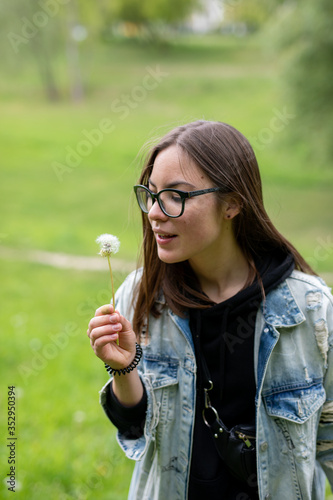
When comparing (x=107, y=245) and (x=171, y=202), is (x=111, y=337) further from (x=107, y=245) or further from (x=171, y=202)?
(x=171, y=202)

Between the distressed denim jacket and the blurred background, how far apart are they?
50 centimetres

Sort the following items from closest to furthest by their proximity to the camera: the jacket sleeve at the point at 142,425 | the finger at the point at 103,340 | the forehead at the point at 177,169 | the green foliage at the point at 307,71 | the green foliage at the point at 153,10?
the finger at the point at 103,340 → the forehead at the point at 177,169 → the jacket sleeve at the point at 142,425 → the green foliage at the point at 307,71 → the green foliage at the point at 153,10

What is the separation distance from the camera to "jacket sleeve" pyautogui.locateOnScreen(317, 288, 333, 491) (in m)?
1.90

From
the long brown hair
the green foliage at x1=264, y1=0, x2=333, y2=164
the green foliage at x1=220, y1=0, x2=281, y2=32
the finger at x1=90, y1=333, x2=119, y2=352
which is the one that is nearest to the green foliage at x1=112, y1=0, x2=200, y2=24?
the green foliage at x1=220, y1=0, x2=281, y2=32

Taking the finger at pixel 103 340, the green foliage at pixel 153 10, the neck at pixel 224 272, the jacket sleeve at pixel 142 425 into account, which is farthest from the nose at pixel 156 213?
the green foliage at pixel 153 10

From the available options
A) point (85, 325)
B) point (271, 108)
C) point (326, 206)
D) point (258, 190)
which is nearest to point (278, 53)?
point (326, 206)

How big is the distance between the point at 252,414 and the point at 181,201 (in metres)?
0.78

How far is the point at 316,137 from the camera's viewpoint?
497 inches

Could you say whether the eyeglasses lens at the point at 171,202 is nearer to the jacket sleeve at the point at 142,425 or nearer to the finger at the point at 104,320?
the finger at the point at 104,320

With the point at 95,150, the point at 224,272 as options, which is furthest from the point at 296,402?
the point at 95,150

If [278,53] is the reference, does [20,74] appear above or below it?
above

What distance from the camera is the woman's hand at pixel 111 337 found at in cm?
177

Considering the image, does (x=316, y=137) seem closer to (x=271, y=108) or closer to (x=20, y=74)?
(x=271, y=108)

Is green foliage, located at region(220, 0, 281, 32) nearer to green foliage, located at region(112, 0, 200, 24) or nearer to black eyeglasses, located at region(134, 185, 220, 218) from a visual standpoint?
green foliage, located at region(112, 0, 200, 24)
